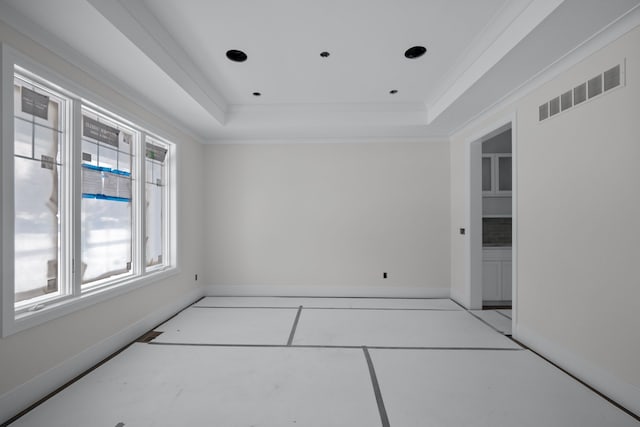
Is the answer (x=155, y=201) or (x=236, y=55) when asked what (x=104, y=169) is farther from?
(x=236, y=55)

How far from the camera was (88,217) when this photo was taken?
9.08ft

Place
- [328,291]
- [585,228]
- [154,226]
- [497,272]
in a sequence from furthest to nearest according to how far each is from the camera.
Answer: [328,291] → [497,272] → [154,226] → [585,228]

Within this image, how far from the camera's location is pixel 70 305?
2404 millimetres

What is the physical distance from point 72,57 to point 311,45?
2071mm

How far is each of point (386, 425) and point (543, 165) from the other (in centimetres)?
275

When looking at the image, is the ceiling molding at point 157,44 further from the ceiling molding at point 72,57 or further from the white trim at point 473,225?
the white trim at point 473,225

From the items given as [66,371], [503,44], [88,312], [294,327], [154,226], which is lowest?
[294,327]

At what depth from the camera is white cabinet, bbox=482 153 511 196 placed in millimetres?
4754

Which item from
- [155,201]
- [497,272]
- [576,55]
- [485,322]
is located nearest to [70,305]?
[155,201]

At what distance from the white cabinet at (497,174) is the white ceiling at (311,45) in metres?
1.10

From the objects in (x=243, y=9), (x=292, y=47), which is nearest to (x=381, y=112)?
(x=292, y=47)

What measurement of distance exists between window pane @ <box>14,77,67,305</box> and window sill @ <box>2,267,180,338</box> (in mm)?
142

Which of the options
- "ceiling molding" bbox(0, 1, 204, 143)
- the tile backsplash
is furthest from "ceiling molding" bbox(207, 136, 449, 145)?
the tile backsplash

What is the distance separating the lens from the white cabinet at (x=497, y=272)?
4.46m
